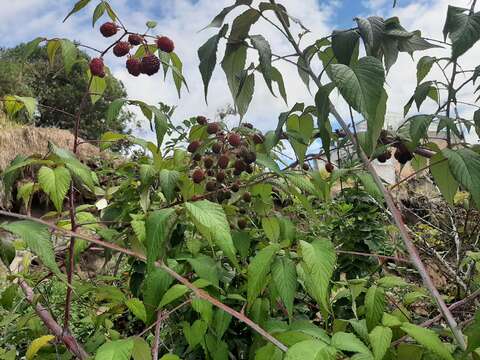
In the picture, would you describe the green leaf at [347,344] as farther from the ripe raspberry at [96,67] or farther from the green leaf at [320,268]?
the ripe raspberry at [96,67]

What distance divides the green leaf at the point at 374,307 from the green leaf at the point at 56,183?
552mm

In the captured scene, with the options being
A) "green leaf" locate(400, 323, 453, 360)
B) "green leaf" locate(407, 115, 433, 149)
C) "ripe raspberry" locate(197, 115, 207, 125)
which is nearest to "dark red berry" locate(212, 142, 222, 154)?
"ripe raspberry" locate(197, 115, 207, 125)

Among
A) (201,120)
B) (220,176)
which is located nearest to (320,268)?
(220,176)

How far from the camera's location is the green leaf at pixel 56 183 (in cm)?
69

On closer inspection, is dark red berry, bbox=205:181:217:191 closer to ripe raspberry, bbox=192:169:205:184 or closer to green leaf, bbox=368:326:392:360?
ripe raspberry, bbox=192:169:205:184

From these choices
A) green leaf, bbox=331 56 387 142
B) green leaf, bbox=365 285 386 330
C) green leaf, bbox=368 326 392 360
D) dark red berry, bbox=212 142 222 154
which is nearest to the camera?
green leaf, bbox=331 56 387 142

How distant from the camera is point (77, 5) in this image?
869 mm

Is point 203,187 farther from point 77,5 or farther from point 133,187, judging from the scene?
point 77,5

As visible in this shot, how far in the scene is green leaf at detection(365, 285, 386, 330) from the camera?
2.51ft

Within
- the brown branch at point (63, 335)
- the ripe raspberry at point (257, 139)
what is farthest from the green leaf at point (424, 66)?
the brown branch at point (63, 335)

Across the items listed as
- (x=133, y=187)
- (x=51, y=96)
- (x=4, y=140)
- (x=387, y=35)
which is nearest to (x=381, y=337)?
(x=387, y=35)

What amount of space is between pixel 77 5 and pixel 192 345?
70cm

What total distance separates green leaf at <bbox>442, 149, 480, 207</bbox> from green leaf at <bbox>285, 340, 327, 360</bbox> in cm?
30

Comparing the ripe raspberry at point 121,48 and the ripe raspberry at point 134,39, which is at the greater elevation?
the ripe raspberry at point 134,39
